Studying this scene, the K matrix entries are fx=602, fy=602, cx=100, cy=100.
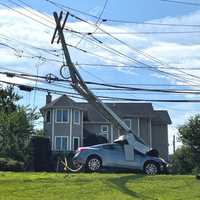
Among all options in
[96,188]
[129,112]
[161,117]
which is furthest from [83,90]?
[161,117]

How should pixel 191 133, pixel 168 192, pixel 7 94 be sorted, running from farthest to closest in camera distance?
pixel 7 94, pixel 191 133, pixel 168 192

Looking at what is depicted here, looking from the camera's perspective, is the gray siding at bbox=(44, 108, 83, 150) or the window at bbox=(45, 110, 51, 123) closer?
the gray siding at bbox=(44, 108, 83, 150)

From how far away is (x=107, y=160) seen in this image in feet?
97.1

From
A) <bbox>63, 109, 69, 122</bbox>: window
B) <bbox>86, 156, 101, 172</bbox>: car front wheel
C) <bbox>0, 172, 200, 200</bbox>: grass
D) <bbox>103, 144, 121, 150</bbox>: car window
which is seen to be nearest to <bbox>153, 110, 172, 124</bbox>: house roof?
<bbox>63, 109, 69, 122</bbox>: window

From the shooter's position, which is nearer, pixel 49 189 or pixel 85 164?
pixel 49 189

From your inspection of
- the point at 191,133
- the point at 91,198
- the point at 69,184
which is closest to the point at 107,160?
the point at 69,184

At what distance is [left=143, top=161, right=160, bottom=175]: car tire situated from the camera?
29638mm

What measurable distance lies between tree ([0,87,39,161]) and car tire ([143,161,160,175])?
19826mm

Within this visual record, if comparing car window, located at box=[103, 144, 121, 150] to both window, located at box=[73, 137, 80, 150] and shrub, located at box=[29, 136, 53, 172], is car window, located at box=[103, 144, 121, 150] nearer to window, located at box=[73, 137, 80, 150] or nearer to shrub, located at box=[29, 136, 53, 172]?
shrub, located at box=[29, 136, 53, 172]

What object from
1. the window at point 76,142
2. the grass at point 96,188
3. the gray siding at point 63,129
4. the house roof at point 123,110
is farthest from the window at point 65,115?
the grass at point 96,188

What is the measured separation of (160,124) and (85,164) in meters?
39.3

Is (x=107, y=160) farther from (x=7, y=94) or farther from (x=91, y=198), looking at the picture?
(x=7, y=94)

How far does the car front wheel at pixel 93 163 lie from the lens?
29.7 meters

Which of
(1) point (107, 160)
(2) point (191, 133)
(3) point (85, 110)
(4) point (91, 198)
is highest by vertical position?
(3) point (85, 110)
